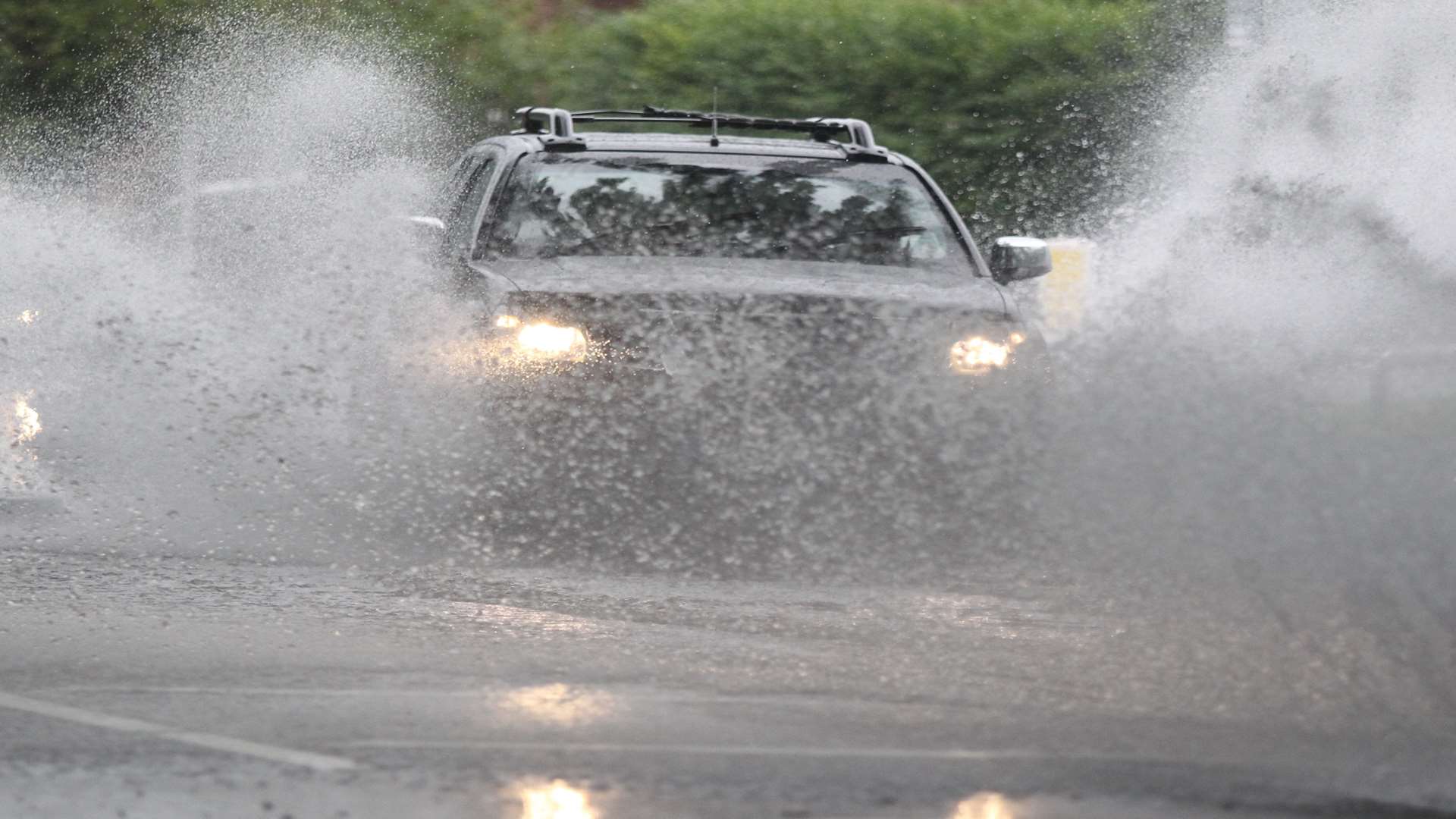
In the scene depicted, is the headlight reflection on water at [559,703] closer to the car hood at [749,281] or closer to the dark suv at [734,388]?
the dark suv at [734,388]

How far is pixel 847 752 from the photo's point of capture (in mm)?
4977

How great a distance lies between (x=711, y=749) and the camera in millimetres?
4984

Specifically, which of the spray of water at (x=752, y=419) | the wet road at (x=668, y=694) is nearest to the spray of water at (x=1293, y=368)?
the spray of water at (x=752, y=419)

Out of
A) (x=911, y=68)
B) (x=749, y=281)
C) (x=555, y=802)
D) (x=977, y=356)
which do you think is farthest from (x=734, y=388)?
(x=911, y=68)

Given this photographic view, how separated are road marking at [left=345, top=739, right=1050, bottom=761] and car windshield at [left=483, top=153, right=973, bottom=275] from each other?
370 centimetres

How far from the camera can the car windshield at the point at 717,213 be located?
8.66m

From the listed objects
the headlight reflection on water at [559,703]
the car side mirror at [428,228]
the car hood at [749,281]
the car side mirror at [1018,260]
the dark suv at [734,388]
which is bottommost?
the headlight reflection on water at [559,703]

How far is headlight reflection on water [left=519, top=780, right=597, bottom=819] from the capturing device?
14.6 feet

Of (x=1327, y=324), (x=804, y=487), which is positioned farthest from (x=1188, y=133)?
(x=804, y=487)

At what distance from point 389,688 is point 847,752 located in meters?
1.20

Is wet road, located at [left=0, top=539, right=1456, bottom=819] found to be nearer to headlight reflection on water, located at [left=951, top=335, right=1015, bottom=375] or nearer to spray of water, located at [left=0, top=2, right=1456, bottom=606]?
spray of water, located at [left=0, top=2, right=1456, bottom=606]

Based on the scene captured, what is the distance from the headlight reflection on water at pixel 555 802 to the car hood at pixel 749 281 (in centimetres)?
345

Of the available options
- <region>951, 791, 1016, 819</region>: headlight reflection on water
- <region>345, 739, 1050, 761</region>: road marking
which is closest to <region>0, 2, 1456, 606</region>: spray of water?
<region>345, 739, 1050, 761</region>: road marking

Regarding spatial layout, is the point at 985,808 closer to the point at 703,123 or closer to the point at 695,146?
the point at 695,146
